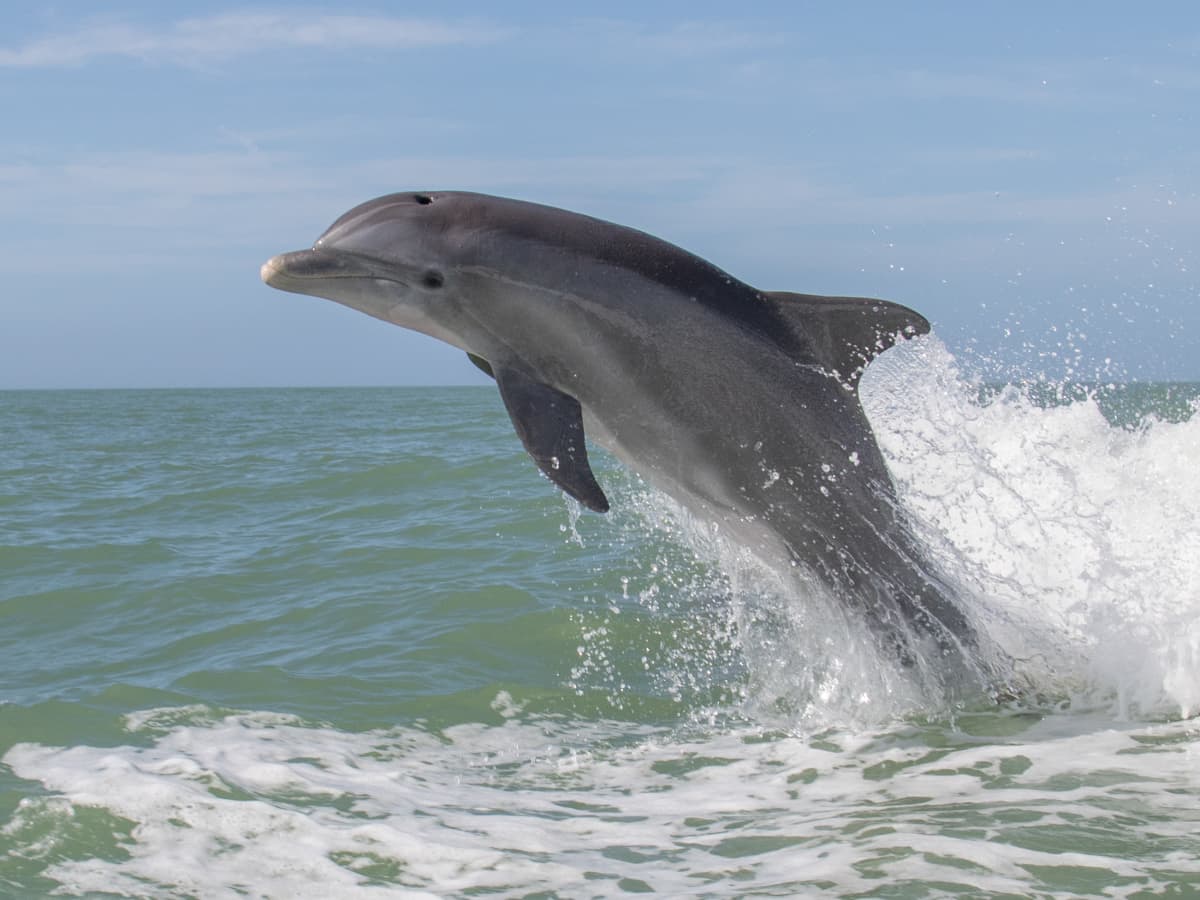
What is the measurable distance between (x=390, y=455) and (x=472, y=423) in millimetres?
13965

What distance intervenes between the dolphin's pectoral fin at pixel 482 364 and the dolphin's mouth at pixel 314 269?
1.88 ft

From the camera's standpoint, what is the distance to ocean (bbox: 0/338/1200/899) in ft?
14.4

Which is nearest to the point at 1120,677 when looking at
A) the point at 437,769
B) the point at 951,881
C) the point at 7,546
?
the point at 951,881

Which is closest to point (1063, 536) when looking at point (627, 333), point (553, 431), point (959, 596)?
point (959, 596)

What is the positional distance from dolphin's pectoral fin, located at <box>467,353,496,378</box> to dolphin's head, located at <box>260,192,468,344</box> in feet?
1.04

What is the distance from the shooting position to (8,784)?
556 cm

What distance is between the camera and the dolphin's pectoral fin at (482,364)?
5980 mm

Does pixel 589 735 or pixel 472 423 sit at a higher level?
pixel 472 423

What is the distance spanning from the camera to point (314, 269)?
5633 millimetres

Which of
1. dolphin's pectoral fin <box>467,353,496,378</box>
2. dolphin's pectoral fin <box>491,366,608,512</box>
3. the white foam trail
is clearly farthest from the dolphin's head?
the white foam trail

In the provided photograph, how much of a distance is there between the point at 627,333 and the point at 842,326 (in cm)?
102

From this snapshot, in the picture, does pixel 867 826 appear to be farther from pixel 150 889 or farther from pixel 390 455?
pixel 390 455

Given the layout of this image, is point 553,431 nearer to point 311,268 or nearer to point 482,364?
point 482,364

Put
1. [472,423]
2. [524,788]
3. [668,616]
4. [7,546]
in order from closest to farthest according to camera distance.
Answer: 1. [524,788]
2. [668,616]
3. [7,546]
4. [472,423]
